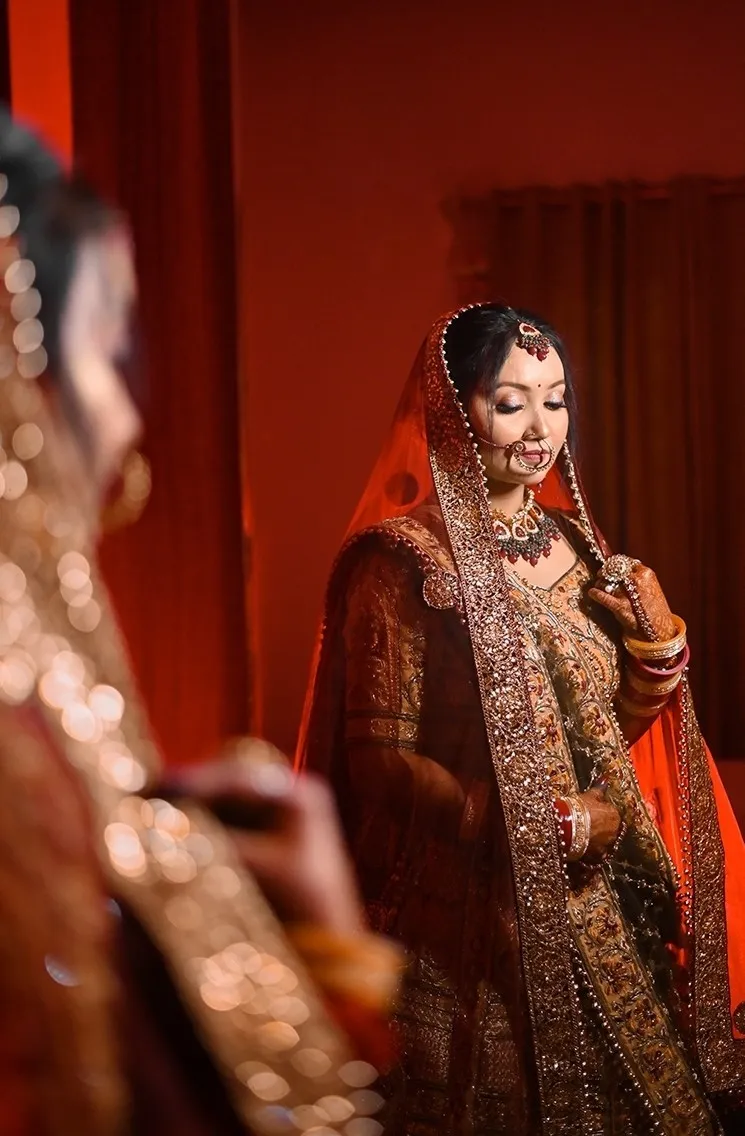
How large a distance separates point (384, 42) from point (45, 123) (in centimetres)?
144

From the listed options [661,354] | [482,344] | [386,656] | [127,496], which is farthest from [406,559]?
[661,354]

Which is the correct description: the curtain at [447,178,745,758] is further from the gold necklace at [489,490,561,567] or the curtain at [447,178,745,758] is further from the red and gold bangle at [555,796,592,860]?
the red and gold bangle at [555,796,592,860]

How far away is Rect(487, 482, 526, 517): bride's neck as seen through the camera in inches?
55.7

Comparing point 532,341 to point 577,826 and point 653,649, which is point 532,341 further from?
point 577,826

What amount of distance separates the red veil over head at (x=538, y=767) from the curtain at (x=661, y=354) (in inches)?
26.3

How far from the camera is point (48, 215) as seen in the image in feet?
2.00

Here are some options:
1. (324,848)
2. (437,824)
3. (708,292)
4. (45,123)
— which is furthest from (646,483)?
(324,848)

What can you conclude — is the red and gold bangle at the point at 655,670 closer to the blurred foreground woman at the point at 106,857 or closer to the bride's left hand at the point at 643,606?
the bride's left hand at the point at 643,606

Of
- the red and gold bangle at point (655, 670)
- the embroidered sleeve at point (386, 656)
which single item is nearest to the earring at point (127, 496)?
the embroidered sleeve at point (386, 656)

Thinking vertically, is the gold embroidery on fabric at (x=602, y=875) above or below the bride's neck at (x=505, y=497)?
below

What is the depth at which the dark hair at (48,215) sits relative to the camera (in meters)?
0.60

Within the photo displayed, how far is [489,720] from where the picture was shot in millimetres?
1324

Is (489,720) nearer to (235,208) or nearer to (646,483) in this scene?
(235,208)

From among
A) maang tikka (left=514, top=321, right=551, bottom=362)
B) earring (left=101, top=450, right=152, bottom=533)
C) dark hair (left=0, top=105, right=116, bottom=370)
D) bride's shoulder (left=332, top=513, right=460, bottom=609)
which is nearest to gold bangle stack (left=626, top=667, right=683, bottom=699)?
bride's shoulder (left=332, top=513, right=460, bottom=609)
